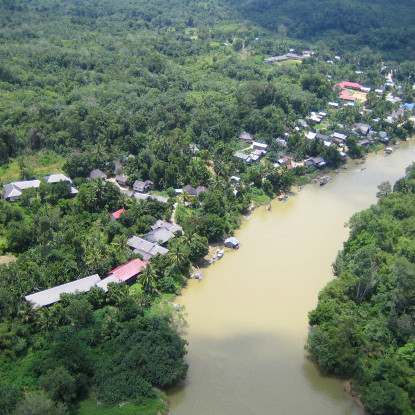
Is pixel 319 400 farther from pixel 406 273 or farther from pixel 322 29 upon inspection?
pixel 322 29

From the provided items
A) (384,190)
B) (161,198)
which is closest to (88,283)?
(161,198)

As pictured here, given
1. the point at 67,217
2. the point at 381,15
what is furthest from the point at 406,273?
the point at 381,15

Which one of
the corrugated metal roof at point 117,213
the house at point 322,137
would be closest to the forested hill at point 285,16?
Result: the house at point 322,137

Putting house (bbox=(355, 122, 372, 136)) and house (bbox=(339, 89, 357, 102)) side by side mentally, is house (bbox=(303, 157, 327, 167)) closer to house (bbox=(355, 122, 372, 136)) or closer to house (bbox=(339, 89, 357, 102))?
house (bbox=(355, 122, 372, 136))

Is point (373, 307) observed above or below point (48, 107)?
below

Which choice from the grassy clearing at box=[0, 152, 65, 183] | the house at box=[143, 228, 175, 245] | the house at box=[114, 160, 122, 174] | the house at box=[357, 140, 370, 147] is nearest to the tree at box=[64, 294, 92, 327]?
the house at box=[143, 228, 175, 245]

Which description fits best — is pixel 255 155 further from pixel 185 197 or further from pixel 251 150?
pixel 185 197
